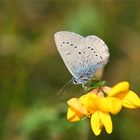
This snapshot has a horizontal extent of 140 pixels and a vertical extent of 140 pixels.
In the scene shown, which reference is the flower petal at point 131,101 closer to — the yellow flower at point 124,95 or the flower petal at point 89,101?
the yellow flower at point 124,95

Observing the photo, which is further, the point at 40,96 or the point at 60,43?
the point at 40,96

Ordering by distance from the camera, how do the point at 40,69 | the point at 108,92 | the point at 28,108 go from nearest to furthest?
the point at 108,92 → the point at 28,108 → the point at 40,69

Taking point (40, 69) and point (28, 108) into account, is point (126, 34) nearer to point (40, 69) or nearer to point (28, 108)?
point (40, 69)

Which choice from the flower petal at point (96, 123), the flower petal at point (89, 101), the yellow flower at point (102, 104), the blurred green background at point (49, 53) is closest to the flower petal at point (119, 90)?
the yellow flower at point (102, 104)

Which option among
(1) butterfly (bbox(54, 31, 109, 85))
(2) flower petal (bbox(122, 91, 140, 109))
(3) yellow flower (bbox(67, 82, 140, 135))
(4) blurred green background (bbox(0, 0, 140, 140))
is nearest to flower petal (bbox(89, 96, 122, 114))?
(3) yellow flower (bbox(67, 82, 140, 135))

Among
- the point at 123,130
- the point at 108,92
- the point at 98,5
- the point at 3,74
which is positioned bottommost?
the point at 123,130

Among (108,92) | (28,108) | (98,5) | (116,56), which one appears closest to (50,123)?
(28,108)

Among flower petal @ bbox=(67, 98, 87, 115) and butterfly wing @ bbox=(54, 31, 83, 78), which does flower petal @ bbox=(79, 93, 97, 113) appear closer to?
flower petal @ bbox=(67, 98, 87, 115)
